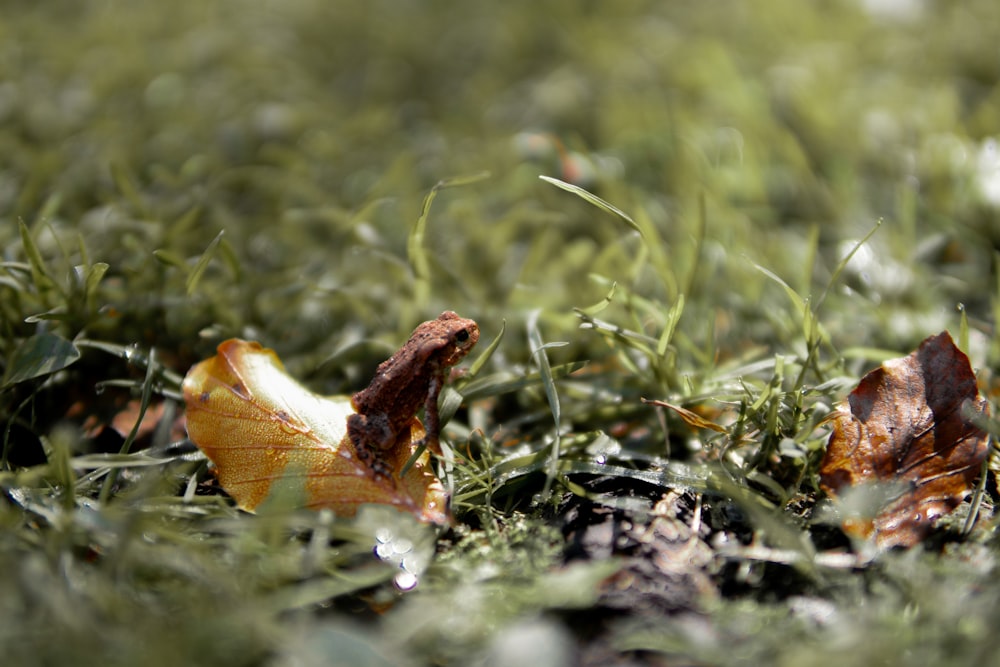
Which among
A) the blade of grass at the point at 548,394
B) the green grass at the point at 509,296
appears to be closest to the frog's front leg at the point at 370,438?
the green grass at the point at 509,296

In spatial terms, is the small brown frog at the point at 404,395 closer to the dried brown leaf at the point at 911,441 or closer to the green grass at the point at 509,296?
the green grass at the point at 509,296

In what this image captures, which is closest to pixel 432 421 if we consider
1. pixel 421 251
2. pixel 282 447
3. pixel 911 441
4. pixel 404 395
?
pixel 404 395

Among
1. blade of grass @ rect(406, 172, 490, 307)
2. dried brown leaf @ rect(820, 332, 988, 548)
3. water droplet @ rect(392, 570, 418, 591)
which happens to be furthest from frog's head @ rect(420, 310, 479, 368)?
dried brown leaf @ rect(820, 332, 988, 548)

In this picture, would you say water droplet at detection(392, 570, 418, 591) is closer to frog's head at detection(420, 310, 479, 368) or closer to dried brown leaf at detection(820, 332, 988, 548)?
frog's head at detection(420, 310, 479, 368)

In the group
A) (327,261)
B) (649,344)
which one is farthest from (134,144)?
(649,344)

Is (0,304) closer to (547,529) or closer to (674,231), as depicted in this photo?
(547,529)

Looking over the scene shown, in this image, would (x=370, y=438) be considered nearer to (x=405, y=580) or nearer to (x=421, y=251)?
(x=405, y=580)
